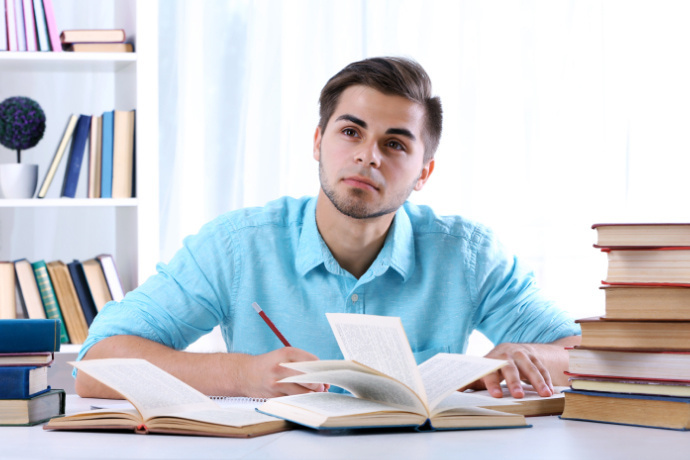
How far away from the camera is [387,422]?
2.91 feet

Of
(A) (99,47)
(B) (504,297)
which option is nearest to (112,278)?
(A) (99,47)

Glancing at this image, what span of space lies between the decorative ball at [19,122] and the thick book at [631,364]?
74.4 inches

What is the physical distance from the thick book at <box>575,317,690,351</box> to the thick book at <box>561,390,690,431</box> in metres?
0.07

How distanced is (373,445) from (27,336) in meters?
0.50

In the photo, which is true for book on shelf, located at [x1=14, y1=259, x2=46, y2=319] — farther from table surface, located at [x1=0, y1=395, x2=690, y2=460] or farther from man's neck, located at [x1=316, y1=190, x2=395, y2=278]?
table surface, located at [x1=0, y1=395, x2=690, y2=460]

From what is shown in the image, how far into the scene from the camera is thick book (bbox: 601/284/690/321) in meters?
0.96

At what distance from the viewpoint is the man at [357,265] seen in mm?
1580

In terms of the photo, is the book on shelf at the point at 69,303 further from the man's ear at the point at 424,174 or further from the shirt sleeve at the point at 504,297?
the shirt sleeve at the point at 504,297

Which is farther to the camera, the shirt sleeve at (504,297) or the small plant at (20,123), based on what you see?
the small plant at (20,123)

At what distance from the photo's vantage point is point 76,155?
2.34 metres

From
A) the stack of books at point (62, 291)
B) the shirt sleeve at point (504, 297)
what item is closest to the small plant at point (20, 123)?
the stack of books at point (62, 291)

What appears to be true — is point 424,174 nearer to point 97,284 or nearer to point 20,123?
point 97,284

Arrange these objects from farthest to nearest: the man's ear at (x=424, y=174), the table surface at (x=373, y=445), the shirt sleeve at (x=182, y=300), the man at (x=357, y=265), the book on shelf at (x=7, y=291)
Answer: the book on shelf at (x=7, y=291)
the man's ear at (x=424, y=174)
the man at (x=357, y=265)
the shirt sleeve at (x=182, y=300)
the table surface at (x=373, y=445)

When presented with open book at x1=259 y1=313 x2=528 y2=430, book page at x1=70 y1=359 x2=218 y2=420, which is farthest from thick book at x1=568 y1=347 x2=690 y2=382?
book page at x1=70 y1=359 x2=218 y2=420
